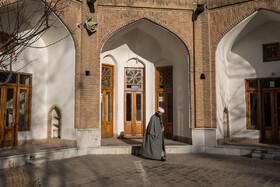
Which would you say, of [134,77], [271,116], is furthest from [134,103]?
[271,116]

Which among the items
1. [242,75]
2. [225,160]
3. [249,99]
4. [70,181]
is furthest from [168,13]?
[70,181]

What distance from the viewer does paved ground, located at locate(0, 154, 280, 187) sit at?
17.0 feet

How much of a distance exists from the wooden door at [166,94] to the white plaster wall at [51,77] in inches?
158

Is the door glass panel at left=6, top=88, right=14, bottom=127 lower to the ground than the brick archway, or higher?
lower

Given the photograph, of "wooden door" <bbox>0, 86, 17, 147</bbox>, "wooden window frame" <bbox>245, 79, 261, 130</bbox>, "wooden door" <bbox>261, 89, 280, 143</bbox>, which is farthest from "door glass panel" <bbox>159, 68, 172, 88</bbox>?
"wooden door" <bbox>0, 86, 17, 147</bbox>

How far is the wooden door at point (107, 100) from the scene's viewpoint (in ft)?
35.4

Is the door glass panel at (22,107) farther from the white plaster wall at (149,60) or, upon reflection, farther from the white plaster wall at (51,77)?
the white plaster wall at (149,60)

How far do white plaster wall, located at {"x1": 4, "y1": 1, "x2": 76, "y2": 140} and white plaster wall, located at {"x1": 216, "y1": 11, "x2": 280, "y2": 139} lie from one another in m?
5.17

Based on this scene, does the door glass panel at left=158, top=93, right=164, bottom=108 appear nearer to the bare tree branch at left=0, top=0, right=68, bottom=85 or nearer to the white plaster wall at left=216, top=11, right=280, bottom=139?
the white plaster wall at left=216, top=11, right=280, bottom=139

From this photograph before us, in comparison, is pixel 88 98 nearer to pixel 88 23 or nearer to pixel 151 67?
pixel 88 23

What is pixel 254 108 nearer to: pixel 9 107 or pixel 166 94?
pixel 166 94

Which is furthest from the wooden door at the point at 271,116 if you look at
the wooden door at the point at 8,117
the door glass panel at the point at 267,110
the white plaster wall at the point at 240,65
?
the wooden door at the point at 8,117

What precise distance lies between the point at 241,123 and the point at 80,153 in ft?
20.1

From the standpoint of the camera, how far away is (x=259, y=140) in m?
9.88
